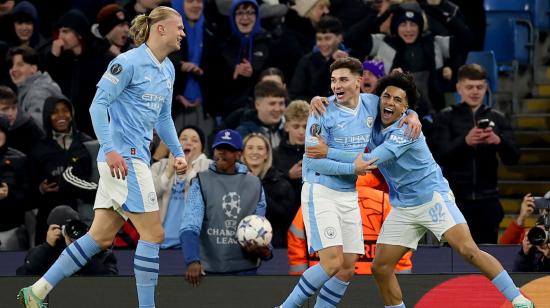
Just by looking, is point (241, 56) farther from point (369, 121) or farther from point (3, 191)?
point (369, 121)

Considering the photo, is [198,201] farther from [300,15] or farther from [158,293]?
[300,15]

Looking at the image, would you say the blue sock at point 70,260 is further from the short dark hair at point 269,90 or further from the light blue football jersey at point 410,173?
the short dark hair at point 269,90

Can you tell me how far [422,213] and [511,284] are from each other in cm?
79

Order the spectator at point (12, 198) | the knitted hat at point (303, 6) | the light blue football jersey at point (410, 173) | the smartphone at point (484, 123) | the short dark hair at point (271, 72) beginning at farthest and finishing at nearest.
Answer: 1. the knitted hat at point (303, 6)
2. the short dark hair at point (271, 72)
3. the smartphone at point (484, 123)
4. the spectator at point (12, 198)
5. the light blue football jersey at point (410, 173)

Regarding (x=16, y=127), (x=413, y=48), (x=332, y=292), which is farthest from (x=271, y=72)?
(x=332, y=292)

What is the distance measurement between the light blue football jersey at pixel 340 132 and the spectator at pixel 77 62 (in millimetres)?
4468

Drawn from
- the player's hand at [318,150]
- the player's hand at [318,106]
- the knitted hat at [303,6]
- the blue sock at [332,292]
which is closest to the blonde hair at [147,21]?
the player's hand at [318,106]

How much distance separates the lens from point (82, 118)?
13.9 m

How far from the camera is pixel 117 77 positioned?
9.12 m

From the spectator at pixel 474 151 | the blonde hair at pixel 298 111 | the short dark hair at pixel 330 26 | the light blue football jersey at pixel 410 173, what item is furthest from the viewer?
the short dark hair at pixel 330 26

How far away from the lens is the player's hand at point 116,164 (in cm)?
898

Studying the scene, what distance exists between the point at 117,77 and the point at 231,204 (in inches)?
77.3

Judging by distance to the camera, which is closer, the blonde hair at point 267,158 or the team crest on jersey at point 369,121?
the team crest on jersey at point 369,121

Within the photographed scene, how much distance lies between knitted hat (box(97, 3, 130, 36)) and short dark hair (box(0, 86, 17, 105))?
5.15ft
